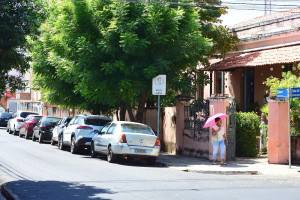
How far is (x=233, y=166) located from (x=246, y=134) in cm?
321

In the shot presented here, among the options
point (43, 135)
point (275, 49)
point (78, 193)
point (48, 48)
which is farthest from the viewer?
point (43, 135)

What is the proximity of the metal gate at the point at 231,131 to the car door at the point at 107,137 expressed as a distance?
13.8 ft

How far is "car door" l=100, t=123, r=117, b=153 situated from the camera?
19016 millimetres

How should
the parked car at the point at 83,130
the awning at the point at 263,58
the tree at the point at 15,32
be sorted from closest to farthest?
1. the tree at the point at 15,32
2. the parked car at the point at 83,130
3. the awning at the point at 263,58

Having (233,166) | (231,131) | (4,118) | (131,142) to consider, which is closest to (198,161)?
(231,131)

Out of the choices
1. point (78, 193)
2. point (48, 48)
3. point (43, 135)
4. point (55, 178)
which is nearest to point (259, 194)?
point (78, 193)

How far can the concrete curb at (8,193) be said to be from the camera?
10422 millimetres

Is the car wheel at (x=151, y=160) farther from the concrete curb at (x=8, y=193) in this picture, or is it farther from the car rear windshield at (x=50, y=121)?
the car rear windshield at (x=50, y=121)

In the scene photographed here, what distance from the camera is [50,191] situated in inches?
440

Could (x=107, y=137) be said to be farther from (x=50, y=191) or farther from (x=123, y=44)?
(x=50, y=191)

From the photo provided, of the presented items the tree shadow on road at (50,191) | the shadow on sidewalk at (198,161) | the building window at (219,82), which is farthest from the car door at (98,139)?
the building window at (219,82)

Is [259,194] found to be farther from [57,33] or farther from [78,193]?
[57,33]

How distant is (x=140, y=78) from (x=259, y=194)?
10718mm

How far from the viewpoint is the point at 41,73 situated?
86.0 ft
